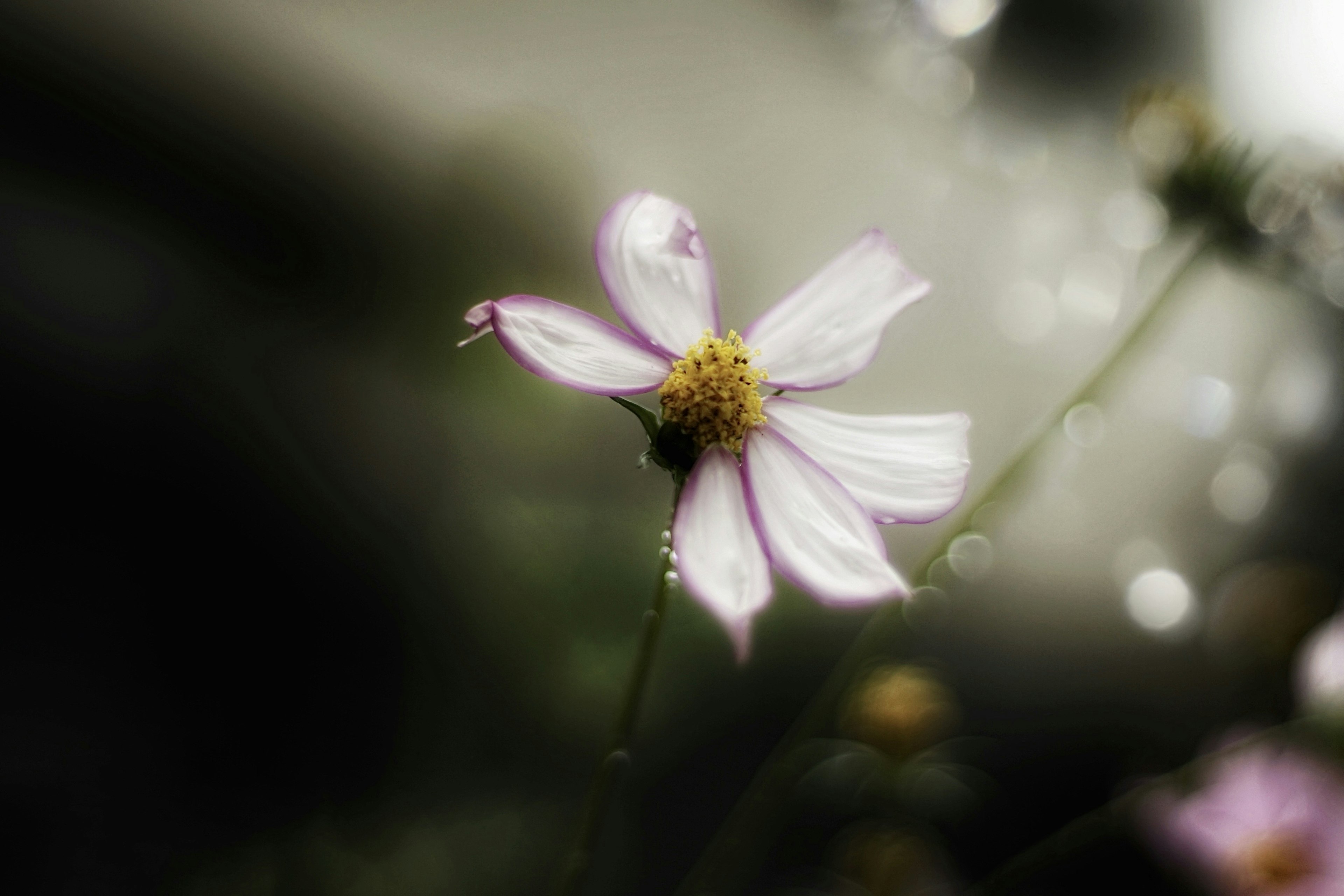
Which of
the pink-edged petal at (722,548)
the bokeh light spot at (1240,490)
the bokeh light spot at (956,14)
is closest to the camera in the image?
the pink-edged petal at (722,548)

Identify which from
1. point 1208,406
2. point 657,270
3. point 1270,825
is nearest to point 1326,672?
point 1270,825

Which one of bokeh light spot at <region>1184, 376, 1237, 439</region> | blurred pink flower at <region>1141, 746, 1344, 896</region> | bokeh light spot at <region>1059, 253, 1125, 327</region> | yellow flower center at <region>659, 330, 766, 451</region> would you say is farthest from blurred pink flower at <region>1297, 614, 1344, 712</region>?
yellow flower center at <region>659, 330, 766, 451</region>

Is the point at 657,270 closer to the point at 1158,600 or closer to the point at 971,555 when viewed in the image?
the point at 971,555

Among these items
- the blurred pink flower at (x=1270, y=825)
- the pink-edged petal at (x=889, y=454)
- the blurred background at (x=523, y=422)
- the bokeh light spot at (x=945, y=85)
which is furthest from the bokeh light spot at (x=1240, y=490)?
the pink-edged petal at (x=889, y=454)

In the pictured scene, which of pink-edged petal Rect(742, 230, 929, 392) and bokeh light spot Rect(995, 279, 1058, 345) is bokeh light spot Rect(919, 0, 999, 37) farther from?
pink-edged petal Rect(742, 230, 929, 392)

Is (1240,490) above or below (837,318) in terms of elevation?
above

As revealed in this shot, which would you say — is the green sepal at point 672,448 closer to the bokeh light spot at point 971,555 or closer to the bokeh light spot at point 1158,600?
the bokeh light spot at point 971,555

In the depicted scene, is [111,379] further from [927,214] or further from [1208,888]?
[1208,888]
